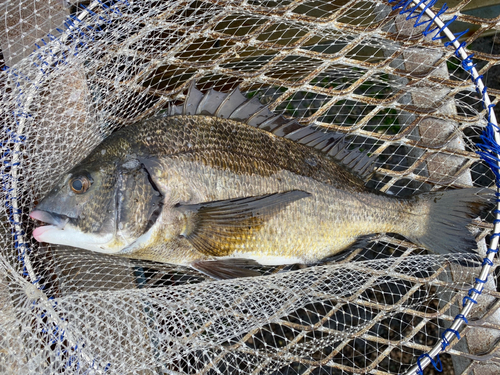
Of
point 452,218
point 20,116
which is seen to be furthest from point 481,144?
point 20,116

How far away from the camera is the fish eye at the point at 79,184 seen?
6.31 ft

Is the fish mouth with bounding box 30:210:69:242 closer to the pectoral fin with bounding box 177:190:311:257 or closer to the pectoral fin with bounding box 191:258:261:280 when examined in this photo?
the pectoral fin with bounding box 177:190:311:257

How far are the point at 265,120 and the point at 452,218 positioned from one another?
1.37 m

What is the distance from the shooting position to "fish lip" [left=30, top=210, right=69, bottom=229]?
1.89m

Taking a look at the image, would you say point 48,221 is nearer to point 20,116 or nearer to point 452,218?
point 20,116

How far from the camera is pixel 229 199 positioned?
2.08m

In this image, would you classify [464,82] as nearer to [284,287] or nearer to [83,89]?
[284,287]

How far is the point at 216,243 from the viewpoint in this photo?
83.8 inches

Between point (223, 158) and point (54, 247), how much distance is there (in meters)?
1.28

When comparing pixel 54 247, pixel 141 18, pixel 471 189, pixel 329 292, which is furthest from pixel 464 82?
pixel 54 247

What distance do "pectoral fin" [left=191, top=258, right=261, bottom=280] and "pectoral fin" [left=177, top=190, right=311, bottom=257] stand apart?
55 millimetres

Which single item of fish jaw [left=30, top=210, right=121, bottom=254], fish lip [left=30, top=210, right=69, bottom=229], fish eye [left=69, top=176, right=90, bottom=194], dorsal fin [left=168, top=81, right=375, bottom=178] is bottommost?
fish jaw [left=30, top=210, right=121, bottom=254]

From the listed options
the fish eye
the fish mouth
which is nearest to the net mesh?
the fish mouth

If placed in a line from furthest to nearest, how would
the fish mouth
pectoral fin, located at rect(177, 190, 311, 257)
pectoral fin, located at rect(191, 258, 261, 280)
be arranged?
pectoral fin, located at rect(191, 258, 261, 280)
pectoral fin, located at rect(177, 190, 311, 257)
the fish mouth
